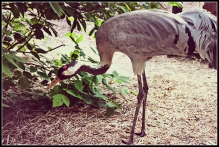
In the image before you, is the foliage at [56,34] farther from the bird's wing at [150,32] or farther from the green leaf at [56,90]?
the bird's wing at [150,32]

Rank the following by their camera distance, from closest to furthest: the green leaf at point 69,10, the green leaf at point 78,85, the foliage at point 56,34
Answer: the green leaf at point 69,10
the foliage at point 56,34
the green leaf at point 78,85

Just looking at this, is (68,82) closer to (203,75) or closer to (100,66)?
(100,66)

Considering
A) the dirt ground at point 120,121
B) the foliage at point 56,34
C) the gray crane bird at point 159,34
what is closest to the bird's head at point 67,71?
the foliage at point 56,34

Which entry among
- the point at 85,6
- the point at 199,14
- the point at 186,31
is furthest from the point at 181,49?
the point at 85,6

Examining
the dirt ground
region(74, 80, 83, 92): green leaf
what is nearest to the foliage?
region(74, 80, 83, 92): green leaf

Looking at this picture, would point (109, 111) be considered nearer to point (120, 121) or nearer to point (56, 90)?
point (120, 121)

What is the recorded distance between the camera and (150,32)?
251 centimetres

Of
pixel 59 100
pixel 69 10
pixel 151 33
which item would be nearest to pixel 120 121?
pixel 59 100

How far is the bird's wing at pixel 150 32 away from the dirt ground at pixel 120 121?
740 mm

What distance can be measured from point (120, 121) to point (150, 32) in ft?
3.09

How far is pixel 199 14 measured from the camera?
2.58 m

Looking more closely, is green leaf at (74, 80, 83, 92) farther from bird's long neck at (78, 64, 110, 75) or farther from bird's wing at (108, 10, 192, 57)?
bird's wing at (108, 10, 192, 57)

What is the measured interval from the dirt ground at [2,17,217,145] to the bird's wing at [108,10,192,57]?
29.1 inches

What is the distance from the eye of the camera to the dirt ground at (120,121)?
2.65 meters
